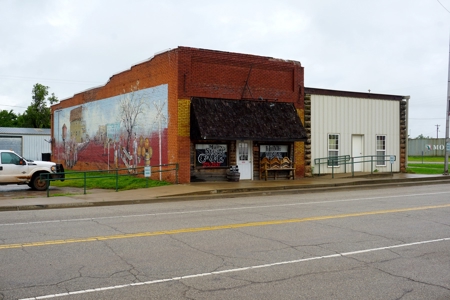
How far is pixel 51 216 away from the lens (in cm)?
1369

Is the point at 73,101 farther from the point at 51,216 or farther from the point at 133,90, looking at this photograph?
the point at 51,216

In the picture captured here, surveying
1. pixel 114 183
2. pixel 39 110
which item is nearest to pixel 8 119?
pixel 39 110

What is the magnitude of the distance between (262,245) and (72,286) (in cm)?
369

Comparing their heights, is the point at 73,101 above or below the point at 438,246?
above

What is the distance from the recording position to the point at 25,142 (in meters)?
50.3

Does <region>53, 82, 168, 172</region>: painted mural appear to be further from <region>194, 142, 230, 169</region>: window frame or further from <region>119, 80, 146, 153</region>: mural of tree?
<region>194, 142, 230, 169</region>: window frame

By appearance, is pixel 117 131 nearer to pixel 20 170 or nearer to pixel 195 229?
pixel 20 170

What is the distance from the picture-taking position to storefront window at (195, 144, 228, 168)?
891 inches

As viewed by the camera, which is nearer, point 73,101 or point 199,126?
point 199,126

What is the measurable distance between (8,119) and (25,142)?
38.0 metres

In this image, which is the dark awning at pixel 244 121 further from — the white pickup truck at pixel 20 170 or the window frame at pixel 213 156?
the white pickup truck at pixel 20 170

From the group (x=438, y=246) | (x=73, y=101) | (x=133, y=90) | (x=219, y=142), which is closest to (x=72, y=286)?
(x=438, y=246)

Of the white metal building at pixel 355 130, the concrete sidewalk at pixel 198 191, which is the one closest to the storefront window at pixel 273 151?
the white metal building at pixel 355 130

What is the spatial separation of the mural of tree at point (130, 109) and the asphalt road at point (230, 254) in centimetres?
1260
